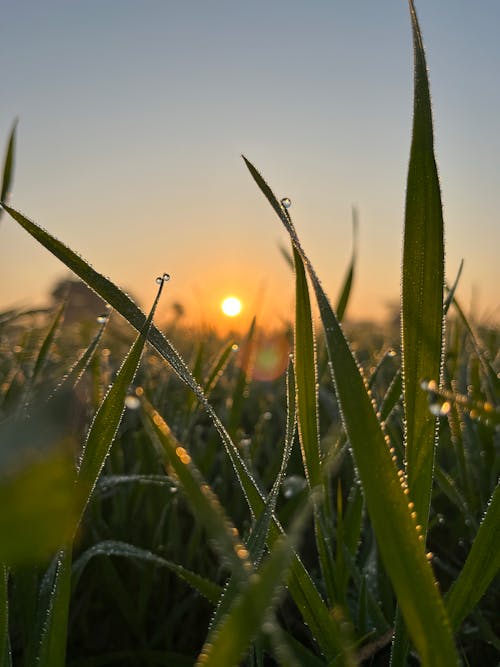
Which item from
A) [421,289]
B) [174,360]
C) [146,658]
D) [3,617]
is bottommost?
Answer: [146,658]

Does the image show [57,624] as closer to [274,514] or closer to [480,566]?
[274,514]

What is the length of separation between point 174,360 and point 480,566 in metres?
0.29

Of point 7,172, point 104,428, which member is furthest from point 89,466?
point 7,172

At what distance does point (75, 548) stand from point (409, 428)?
0.56 meters

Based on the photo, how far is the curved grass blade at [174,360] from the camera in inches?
21.8

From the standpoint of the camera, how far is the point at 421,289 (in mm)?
527

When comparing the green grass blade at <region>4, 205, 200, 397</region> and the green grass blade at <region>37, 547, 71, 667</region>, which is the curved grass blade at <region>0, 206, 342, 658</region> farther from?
the green grass blade at <region>37, 547, 71, 667</region>

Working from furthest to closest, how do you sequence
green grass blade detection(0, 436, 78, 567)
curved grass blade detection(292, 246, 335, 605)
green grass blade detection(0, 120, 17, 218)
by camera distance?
green grass blade detection(0, 120, 17, 218), curved grass blade detection(292, 246, 335, 605), green grass blade detection(0, 436, 78, 567)

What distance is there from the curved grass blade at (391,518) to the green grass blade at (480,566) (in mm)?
135

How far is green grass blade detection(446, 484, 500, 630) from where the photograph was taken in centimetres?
52

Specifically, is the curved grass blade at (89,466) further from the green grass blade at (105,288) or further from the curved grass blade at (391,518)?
the curved grass blade at (391,518)

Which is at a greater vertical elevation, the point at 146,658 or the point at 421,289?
the point at 421,289

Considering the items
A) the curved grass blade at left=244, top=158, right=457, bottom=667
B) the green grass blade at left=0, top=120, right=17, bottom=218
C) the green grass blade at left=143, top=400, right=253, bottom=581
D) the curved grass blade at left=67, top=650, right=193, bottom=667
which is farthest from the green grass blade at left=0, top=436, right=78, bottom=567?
the green grass blade at left=0, top=120, right=17, bottom=218

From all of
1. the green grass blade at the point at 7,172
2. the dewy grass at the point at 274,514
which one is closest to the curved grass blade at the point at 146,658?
the dewy grass at the point at 274,514
